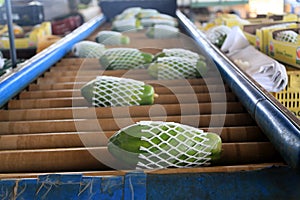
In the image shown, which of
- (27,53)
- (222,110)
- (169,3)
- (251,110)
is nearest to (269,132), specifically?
(251,110)

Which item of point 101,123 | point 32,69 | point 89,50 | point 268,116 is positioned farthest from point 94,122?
point 89,50

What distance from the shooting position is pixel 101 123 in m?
1.67

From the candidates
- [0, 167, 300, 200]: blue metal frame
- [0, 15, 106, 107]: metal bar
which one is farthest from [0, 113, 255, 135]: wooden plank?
[0, 167, 300, 200]: blue metal frame

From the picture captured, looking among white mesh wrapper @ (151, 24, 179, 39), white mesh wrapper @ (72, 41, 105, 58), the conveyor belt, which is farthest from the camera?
white mesh wrapper @ (151, 24, 179, 39)

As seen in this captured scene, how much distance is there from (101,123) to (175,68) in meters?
0.75

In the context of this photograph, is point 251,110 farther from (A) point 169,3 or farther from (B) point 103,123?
(A) point 169,3

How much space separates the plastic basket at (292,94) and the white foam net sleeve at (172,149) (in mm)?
1221

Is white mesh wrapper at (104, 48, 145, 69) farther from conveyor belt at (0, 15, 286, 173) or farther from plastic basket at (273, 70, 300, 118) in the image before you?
plastic basket at (273, 70, 300, 118)

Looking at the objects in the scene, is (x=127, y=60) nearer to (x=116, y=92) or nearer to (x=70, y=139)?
(x=116, y=92)

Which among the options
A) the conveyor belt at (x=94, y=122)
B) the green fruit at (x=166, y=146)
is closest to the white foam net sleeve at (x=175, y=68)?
the conveyor belt at (x=94, y=122)

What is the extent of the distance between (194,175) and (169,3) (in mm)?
5725

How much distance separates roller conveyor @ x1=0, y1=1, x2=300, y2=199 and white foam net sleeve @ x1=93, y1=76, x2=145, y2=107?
2.0 inches

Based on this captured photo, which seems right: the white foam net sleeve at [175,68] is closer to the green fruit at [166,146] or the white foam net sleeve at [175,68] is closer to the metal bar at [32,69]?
the metal bar at [32,69]

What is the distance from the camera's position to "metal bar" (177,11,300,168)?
114cm
